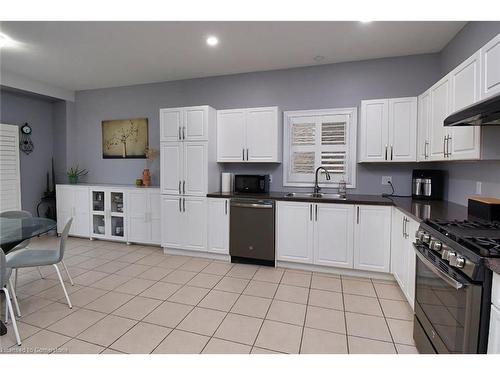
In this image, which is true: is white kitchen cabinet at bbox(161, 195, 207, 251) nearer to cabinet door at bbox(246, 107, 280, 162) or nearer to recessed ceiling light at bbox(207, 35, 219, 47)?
cabinet door at bbox(246, 107, 280, 162)

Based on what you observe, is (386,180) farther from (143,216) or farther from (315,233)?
(143,216)

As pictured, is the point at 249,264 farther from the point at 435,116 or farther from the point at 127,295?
the point at 435,116

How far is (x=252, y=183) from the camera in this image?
12.3 ft

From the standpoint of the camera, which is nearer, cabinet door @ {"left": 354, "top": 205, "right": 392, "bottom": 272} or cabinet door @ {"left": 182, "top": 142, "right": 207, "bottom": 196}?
cabinet door @ {"left": 354, "top": 205, "right": 392, "bottom": 272}

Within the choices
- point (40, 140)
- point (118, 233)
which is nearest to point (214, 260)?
point (118, 233)

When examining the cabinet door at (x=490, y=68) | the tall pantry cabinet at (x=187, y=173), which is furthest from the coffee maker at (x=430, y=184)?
the tall pantry cabinet at (x=187, y=173)

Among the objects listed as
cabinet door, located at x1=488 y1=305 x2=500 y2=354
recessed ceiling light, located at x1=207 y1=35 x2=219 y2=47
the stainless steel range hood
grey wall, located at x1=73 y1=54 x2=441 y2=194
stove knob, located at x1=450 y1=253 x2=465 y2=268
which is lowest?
cabinet door, located at x1=488 y1=305 x2=500 y2=354

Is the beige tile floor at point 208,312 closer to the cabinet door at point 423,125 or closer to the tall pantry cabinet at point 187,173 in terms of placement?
the tall pantry cabinet at point 187,173

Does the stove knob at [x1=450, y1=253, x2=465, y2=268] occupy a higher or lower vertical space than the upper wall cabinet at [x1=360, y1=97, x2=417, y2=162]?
lower

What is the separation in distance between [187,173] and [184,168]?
88 mm

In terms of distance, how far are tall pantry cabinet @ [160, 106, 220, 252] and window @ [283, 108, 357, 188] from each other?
3.70 ft

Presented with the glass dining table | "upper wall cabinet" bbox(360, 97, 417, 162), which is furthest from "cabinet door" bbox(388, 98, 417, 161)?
the glass dining table

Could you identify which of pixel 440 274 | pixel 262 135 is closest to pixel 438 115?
pixel 440 274

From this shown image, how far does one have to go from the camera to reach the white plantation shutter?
4.34m
